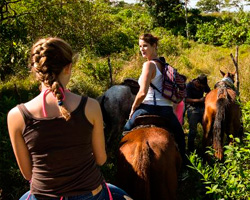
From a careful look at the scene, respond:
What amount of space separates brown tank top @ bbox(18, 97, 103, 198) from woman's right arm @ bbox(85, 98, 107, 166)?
3cm

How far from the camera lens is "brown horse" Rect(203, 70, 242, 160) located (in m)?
4.67

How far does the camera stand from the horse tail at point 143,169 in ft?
9.01

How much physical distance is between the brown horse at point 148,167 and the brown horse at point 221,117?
1.88 meters

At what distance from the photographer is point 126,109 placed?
6.41 m

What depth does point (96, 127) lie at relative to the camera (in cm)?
168

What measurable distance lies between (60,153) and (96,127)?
280 mm

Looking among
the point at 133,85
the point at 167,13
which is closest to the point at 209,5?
the point at 167,13

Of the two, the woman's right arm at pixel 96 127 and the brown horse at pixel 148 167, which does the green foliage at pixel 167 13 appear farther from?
the woman's right arm at pixel 96 127

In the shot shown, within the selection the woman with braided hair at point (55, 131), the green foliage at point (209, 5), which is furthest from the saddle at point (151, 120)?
the green foliage at point (209, 5)

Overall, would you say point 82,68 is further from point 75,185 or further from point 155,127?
point 75,185

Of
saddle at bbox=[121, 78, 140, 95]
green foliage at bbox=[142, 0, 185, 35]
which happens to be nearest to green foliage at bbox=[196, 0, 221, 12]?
green foliage at bbox=[142, 0, 185, 35]

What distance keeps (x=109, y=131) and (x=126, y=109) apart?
715 mm

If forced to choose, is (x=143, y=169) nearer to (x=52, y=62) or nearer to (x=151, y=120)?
(x=151, y=120)

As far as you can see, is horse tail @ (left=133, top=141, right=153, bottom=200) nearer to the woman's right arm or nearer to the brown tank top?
the woman's right arm
